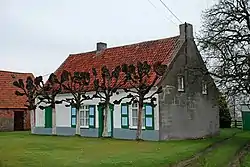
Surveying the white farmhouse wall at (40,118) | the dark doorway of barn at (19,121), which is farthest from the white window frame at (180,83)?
the dark doorway of barn at (19,121)

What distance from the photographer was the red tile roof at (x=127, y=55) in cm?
2875

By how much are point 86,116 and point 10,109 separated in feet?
40.3

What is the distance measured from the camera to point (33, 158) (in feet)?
50.2

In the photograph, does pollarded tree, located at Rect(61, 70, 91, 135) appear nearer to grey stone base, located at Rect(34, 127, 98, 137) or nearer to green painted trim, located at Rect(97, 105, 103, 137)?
grey stone base, located at Rect(34, 127, 98, 137)

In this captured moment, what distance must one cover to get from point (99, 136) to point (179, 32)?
925 centimetres

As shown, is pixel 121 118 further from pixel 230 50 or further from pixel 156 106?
pixel 230 50

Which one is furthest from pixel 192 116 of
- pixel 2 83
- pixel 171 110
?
pixel 2 83

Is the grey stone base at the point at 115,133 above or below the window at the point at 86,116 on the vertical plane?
below

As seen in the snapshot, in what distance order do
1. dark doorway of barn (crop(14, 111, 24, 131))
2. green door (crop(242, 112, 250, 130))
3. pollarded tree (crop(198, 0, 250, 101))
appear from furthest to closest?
green door (crop(242, 112, 250, 130))
dark doorway of barn (crop(14, 111, 24, 131))
pollarded tree (crop(198, 0, 250, 101))

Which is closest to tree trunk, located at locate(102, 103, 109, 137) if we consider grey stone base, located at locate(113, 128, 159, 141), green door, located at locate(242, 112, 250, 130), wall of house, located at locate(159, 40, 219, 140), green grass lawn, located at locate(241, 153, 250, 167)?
grey stone base, located at locate(113, 128, 159, 141)

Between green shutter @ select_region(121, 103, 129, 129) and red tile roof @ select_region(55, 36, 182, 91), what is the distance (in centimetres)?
356

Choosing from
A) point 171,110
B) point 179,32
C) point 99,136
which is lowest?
point 99,136

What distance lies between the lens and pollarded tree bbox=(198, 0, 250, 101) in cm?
2292

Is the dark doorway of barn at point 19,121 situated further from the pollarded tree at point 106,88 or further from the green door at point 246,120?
the green door at point 246,120
